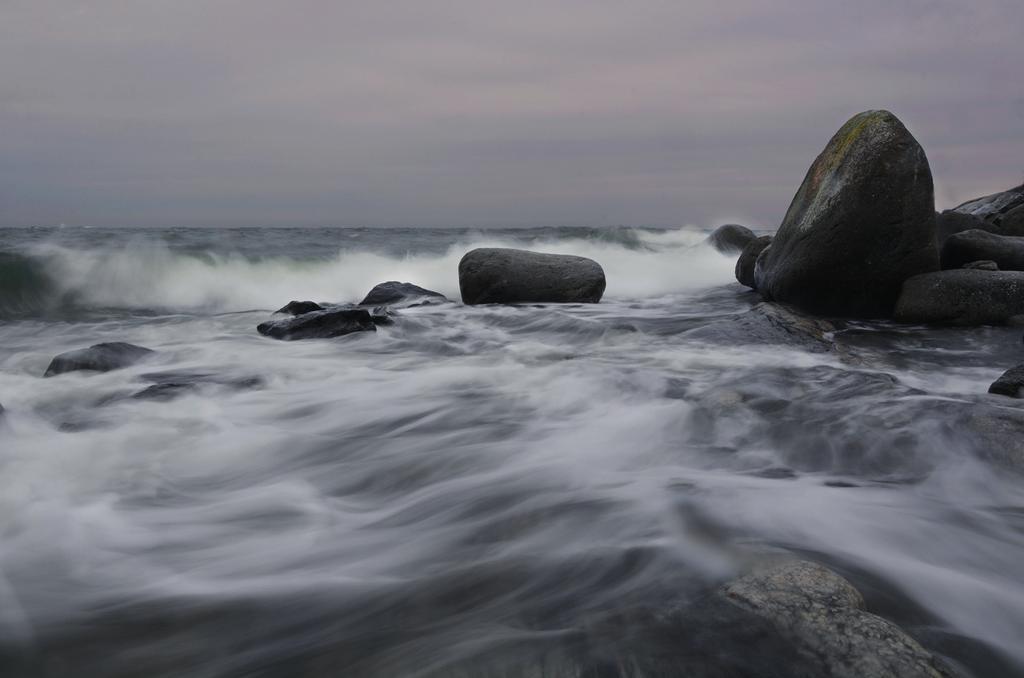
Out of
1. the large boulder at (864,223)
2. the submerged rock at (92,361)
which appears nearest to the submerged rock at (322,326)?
the submerged rock at (92,361)

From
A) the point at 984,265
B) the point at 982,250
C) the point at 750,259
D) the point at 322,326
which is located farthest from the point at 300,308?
the point at 982,250

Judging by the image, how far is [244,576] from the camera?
7.80 ft

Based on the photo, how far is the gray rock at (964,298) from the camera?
655cm

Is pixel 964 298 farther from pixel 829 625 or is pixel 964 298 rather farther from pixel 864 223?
pixel 829 625

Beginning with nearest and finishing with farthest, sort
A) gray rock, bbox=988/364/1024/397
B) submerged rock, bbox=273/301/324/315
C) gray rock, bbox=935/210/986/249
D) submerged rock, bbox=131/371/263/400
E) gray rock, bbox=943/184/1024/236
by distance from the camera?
gray rock, bbox=988/364/1024/397 < submerged rock, bbox=131/371/263/400 < submerged rock, bbox=273/301/324/315 < gray rock, bbox=935/210/986/249 < gray rock, bbox=943/184/1024/236

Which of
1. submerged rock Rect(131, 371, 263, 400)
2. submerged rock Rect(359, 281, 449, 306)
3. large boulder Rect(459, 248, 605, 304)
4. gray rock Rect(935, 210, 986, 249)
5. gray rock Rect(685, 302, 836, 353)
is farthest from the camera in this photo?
gray rock Rect(935, 210, 986, 249)

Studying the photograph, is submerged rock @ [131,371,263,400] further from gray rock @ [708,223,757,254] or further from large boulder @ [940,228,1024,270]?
gray rock @ [708,223,757,254]

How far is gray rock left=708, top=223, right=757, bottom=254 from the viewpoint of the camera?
16391mm

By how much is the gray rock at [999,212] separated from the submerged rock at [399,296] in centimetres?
733

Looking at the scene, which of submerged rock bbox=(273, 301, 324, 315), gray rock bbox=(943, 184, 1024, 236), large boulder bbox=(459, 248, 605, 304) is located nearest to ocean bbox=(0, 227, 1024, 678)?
submerged rock bbox=(273, 301, 324, 315)

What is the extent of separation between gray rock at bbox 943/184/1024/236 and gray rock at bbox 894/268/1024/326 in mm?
3609

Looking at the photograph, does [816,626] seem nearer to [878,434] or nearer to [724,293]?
[878,434]

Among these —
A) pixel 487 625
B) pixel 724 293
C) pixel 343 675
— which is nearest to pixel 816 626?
pixel 487 625

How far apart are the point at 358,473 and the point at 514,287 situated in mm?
6116
